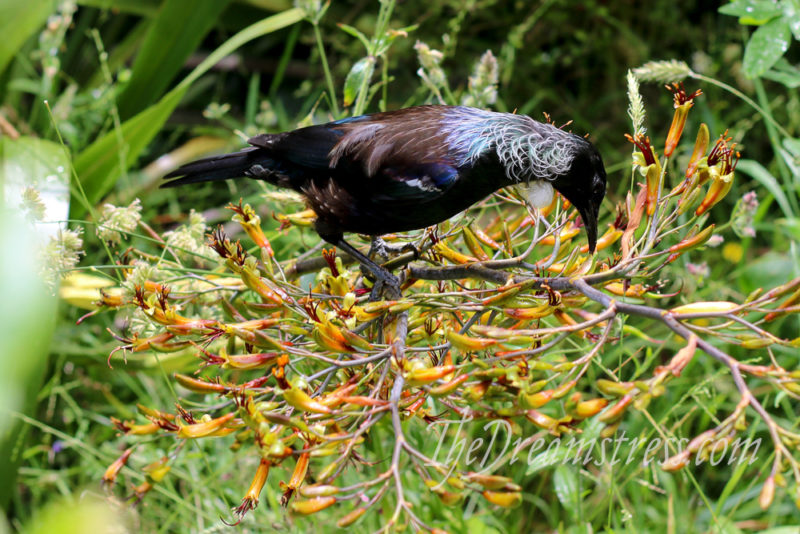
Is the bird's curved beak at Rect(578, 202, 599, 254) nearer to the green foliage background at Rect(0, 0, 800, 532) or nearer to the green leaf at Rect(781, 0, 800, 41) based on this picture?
the green foliage background at Rect(0, 0, 800, 532)

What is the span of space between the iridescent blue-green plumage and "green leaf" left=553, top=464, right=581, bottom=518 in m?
0.59

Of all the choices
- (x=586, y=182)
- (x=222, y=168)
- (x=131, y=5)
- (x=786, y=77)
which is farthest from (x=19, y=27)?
(x=786, y=77)

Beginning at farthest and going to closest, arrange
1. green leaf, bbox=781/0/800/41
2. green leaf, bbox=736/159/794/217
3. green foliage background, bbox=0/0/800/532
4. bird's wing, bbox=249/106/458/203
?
1. green leaf, bbox=736/159/794/217
2. green foliage background, bbox=0/0/800/532
3. green leaf, bbox=781/0/800/41
4. bird's wing, bbox=249/106/458/203

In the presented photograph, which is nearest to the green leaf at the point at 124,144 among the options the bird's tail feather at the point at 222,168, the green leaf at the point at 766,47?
the bird's tail feather at the point at 222,168

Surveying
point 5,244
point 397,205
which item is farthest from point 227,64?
point 5,244

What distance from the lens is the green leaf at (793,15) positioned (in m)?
1.51

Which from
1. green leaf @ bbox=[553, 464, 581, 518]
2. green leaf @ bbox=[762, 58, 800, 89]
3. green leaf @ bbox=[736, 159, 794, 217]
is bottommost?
green leaf @ bbox=[553, 464, 581, 518]

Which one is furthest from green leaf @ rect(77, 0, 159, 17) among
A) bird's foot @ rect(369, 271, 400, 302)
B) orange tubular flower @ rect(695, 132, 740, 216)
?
orange tubular flower @ rect(695, 132, 740, 216)

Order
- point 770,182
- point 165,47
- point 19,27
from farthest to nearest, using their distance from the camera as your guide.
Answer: point 165,47
point 19,27
point 770,182

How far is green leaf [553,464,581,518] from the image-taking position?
5.22ft

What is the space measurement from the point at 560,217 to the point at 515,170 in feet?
0.38

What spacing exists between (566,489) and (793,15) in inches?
41.6

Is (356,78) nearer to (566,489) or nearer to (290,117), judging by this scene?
(566,489)

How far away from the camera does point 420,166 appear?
1397mm
